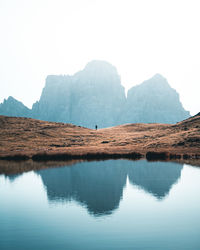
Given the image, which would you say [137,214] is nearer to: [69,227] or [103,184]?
[69,227]

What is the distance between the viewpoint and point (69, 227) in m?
24.2

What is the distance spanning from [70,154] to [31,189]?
30.6 m

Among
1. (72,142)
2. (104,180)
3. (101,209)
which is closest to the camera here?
(101,209)

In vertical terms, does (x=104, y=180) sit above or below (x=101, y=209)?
above

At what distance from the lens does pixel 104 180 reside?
46.9 m

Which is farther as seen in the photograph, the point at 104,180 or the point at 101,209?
the point at 104,180

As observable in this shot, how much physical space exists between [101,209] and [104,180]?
17.3 meters

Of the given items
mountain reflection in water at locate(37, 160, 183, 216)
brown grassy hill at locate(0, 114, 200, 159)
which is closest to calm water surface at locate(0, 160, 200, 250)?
mountain reflection in water at locate(37, 160, 183, 216)

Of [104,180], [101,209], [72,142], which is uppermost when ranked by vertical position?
[72,142]

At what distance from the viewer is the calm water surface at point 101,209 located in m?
21.0

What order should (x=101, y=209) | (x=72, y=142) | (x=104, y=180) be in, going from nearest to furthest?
(x=101, y=209) → (x=104, y=180) → (x=72, y=142)

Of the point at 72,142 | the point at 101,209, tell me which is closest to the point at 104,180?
the point at 101,209

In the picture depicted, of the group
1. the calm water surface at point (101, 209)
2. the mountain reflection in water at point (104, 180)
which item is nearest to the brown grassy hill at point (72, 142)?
the mountain reflection in water at point (104, 180)

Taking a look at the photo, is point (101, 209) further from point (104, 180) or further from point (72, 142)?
point (72, 142)
